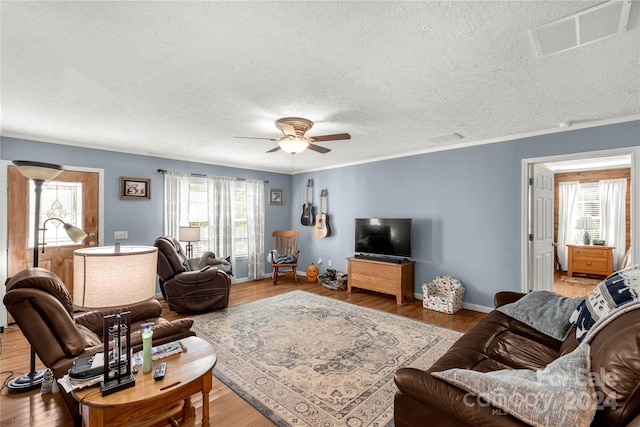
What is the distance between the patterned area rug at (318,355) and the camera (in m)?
2.11

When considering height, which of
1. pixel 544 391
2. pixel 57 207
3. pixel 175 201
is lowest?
pixel 544 391

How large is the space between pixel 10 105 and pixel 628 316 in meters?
4.71

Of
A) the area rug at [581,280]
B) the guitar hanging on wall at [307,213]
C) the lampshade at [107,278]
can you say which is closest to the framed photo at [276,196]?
the guitar hanging on wall at [307,213]

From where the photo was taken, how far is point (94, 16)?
1.54m

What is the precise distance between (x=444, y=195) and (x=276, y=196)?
372 cm

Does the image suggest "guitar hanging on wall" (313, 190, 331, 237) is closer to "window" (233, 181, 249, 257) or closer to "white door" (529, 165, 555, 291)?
"window" (233, 181, 249, 257)

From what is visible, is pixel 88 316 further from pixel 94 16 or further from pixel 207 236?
pixel 207 236

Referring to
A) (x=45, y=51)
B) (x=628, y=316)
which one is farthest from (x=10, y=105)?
(x=628, y=316)

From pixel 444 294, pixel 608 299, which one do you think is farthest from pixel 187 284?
pixel 608 299

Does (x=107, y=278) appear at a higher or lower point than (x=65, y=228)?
lower

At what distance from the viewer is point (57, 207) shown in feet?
13.1

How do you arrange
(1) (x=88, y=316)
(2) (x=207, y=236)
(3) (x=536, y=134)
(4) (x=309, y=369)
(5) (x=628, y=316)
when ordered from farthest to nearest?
(2) (x=207, y=236) < (3) (x=536, y=134) < (4) (x=309, y=369) < (1) (x=88, y=316) < (5) (x=628, y=316)

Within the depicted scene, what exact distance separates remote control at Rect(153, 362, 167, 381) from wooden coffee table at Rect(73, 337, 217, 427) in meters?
0.02

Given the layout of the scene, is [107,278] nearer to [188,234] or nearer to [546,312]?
[546,312]
